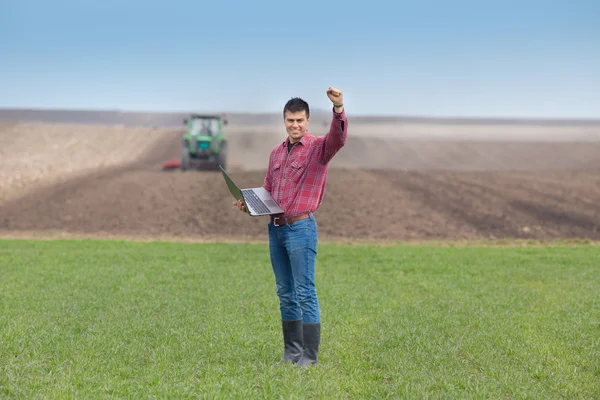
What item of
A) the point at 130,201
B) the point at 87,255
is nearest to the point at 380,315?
the point at 87,255

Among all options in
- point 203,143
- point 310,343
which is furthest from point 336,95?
point 203,143

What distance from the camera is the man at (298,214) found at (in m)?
7.16

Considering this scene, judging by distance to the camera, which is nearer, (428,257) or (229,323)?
(229,323)

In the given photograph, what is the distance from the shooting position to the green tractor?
3997 centimetres

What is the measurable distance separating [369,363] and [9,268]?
10265mm

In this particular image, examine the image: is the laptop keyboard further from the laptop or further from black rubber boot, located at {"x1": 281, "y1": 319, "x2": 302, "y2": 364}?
black rubber boot, located at {"x1": 281, "y1": 319, "x2": 302, "y2": 364}

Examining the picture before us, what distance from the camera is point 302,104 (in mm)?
7133

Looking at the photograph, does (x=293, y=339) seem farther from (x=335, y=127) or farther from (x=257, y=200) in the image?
(x=335, y=127)

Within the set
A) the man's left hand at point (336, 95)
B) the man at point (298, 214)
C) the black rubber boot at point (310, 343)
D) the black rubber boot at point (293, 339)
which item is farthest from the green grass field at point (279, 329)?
the man's left hand at point (336, 95)

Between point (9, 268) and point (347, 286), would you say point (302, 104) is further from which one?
point (9, 268)

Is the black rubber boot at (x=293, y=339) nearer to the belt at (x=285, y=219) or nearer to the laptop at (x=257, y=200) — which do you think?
the belt at (x=285, y=219)

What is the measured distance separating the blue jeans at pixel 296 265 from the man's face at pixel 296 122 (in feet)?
2.85

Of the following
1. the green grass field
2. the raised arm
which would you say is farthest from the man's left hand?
the green grass field

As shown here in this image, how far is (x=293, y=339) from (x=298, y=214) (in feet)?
4.62
